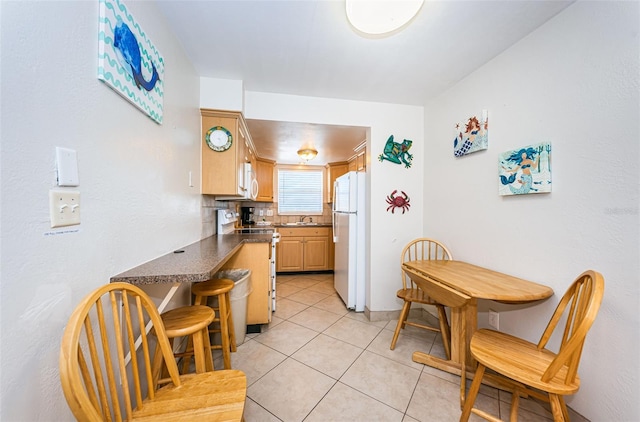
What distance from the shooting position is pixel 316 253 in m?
4.33

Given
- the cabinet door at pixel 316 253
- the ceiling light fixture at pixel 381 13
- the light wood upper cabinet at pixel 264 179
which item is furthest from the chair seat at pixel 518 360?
the light wood upper cabinet at pixel 264 179

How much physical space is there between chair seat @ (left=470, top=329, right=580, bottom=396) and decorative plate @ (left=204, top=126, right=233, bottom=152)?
2403 millimetres

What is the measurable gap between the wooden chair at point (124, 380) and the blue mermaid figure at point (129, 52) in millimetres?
990

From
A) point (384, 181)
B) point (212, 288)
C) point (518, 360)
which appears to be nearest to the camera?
point (518, 360)

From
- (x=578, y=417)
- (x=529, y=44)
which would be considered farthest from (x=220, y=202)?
(x=578, y=417)

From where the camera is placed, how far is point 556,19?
138 cm

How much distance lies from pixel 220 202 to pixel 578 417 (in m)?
3.46

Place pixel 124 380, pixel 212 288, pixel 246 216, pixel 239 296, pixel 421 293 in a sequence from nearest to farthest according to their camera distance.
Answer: pixel 124 380 < pixel 212 288 < pixel 239 296 < pixel 421 293 < pixel 246 216

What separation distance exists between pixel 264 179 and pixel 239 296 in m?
2.72

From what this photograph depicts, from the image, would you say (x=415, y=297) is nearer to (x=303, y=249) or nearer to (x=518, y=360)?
(x=518, y=360)

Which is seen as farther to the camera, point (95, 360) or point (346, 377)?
point (346, 377)

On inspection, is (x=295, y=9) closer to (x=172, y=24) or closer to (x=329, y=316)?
(x=172, y=24)

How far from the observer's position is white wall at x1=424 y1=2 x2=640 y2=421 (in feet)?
3.57

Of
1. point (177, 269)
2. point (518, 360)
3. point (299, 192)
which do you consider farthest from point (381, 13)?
point (299, 192)
